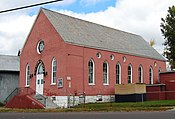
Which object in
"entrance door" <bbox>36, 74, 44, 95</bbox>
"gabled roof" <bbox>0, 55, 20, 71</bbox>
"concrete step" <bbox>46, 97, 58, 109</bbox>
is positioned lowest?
"concrete step" <bbox>46, 97, 58, 109</bbox>

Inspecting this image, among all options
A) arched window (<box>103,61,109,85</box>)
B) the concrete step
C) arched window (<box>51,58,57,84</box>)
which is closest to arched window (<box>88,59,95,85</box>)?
arched window (<box>103,61,109,85</box>)

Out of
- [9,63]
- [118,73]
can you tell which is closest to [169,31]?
[118,73]

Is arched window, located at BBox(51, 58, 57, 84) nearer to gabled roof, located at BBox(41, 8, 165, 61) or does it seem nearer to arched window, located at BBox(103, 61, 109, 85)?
gabled roof, located at BBox(41, 8, 165, 61)

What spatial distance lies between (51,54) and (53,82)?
3.32 m

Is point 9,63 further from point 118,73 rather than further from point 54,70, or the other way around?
point 118,73

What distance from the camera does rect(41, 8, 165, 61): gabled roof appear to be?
35.7 meters

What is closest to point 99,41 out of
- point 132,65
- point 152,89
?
point 132,65

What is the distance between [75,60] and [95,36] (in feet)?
23.6

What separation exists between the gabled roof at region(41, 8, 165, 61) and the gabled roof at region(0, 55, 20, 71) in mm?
11622

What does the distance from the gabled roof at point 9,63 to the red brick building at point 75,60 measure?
15.1ft

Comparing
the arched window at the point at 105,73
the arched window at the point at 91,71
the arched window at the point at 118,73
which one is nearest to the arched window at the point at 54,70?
the arched window at the point at 91,71

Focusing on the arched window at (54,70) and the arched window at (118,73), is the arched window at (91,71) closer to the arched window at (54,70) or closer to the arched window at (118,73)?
the arched window at (54,70)

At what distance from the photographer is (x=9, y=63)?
4541cm

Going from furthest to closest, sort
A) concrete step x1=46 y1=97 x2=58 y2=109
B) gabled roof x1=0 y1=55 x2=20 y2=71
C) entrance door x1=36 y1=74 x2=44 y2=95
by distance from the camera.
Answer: gabled roof x1=0 y1=55 x2=20 y2=71, entrance door x1=36 y1=74 x2=44 y2=95, concrete step x1=46 y1=97 x2=58 y2=109
